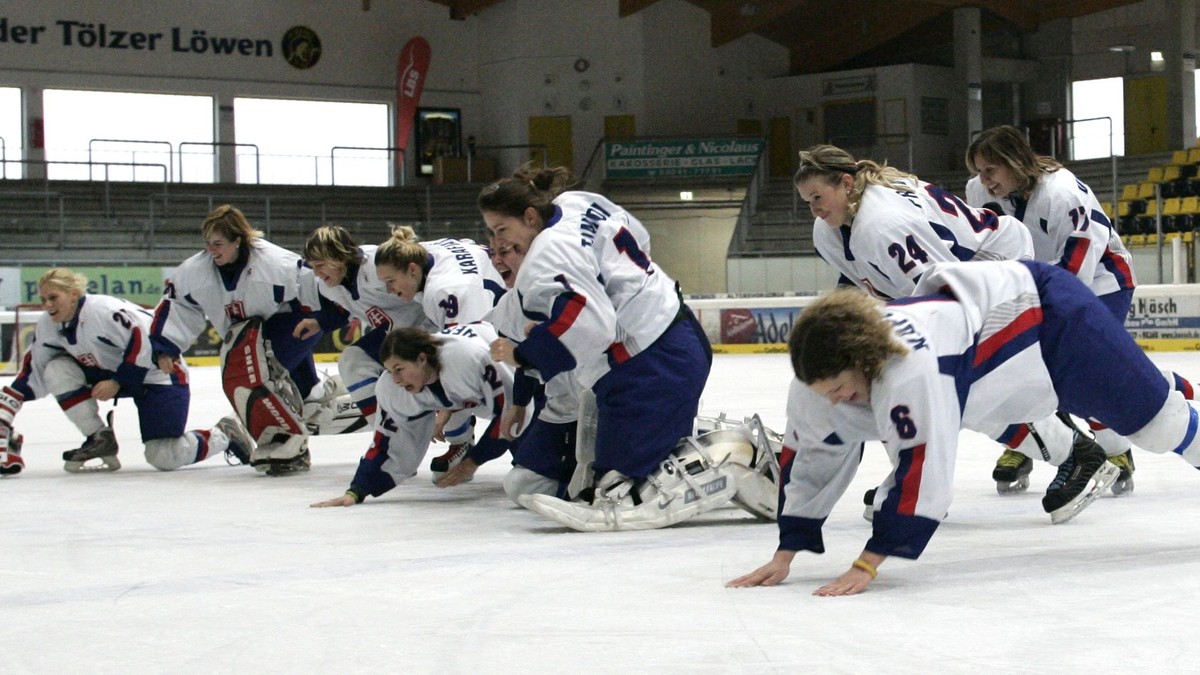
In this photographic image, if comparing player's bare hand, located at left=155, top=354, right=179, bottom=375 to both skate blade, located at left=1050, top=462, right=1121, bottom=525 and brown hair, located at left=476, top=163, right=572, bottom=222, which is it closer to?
brown hair, located at left=476, top=163, right=572, bottom=222

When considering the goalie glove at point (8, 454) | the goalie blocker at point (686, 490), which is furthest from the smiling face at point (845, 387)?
the goalie glove at point (8, 454)

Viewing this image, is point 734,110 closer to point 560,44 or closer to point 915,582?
point 560,44

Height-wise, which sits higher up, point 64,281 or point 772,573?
point 64,281

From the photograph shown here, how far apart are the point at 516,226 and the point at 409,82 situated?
69.4 feet

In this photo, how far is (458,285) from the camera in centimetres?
571

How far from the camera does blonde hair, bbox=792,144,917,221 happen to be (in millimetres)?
4391

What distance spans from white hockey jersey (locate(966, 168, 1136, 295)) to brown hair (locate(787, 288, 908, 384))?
2.24 meters

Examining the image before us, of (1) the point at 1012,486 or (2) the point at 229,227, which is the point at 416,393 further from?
(1) the point at 1012,486

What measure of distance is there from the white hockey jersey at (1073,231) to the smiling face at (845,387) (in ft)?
7.20

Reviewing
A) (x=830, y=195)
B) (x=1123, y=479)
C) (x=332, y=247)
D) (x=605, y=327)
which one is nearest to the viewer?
(x=605, y=327)

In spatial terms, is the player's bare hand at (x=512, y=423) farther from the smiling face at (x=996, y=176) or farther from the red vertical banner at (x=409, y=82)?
the red vertical banner at (x=409, y=82)

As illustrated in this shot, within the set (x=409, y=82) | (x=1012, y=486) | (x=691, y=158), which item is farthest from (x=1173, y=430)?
(x=409, y=82)

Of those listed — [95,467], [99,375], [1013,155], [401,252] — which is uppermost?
[1013,155]

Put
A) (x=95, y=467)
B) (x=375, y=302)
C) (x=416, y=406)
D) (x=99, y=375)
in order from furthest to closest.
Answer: (x=95, y=467) < (x=99, y=375) < (x=375, y=302) < (x=416, y=406)
